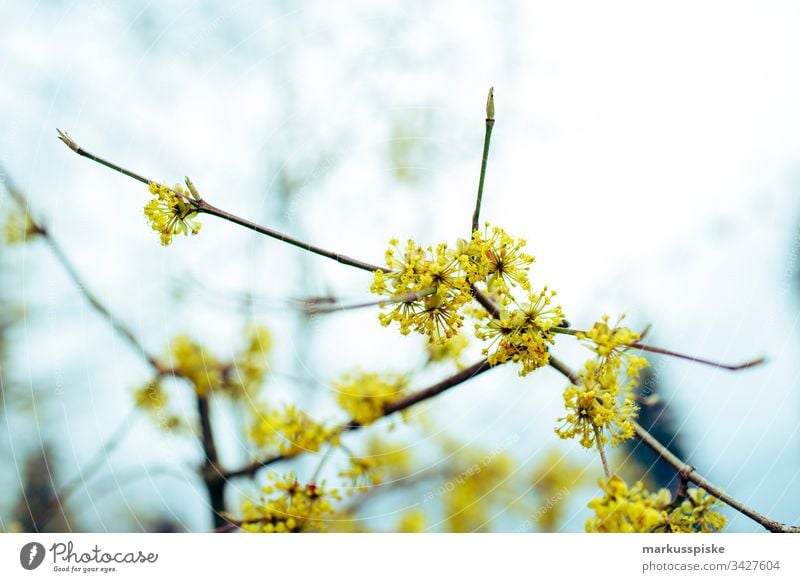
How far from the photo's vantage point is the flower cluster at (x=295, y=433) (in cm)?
121

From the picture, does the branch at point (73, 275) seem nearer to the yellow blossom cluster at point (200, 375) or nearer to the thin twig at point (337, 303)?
the yellow blossom cluster at point (200, 375)

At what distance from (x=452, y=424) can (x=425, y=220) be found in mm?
538

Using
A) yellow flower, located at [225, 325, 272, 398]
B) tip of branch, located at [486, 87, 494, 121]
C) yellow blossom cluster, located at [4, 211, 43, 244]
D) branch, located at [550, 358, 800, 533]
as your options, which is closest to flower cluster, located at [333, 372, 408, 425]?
yellow flower, located at [225, 325, 272, 398]

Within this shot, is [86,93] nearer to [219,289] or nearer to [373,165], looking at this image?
[219,289]

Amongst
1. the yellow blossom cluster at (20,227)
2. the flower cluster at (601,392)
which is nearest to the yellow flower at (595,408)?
the flower cluster at (601,392)

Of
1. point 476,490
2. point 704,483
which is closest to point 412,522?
point 476,490

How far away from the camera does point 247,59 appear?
1777 mm

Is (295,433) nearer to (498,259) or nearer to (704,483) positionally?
(498,259)

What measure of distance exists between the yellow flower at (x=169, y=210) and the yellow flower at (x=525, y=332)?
45 cm

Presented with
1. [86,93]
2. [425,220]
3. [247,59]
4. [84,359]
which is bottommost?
[84,359]

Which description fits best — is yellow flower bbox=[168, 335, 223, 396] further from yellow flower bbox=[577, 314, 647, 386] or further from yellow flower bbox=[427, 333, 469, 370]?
yellow flower bbox=[577, 314, 647, 386]

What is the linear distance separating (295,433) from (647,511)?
71cm
